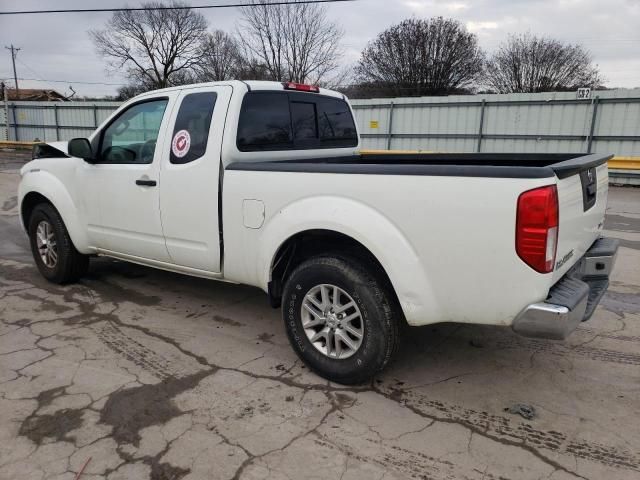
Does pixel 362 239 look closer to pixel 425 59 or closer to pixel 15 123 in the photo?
pixel 15 123

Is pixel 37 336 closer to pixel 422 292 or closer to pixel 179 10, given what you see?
pixel 422 292

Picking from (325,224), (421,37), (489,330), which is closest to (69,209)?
(325,224)

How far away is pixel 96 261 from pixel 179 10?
4505 cm

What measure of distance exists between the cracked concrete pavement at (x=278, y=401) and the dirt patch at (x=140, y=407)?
0.4 inches

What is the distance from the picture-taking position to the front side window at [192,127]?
3846 mm

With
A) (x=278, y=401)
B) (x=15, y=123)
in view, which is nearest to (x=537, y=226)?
(x=278, y=401)

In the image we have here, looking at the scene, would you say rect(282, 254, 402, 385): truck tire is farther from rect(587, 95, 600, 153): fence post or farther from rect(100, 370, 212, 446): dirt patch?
rect(587, 95, 600, 153): fence post

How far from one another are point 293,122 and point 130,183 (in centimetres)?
145

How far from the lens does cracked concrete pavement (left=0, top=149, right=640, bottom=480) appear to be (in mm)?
2551

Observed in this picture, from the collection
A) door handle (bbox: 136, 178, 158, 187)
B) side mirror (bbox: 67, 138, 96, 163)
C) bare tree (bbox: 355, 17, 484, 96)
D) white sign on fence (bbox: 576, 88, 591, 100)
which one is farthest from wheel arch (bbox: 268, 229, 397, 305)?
bare tree (bbox: 355, 17, 484, 96)

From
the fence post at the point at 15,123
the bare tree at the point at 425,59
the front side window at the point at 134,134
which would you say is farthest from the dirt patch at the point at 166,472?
the bare tree at the point at 425,59

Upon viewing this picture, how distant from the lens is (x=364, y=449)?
105 inches

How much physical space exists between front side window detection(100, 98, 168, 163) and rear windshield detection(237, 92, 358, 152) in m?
0.83

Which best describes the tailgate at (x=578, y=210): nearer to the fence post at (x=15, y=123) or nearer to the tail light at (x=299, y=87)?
the tail light at (x=299, y=87)
